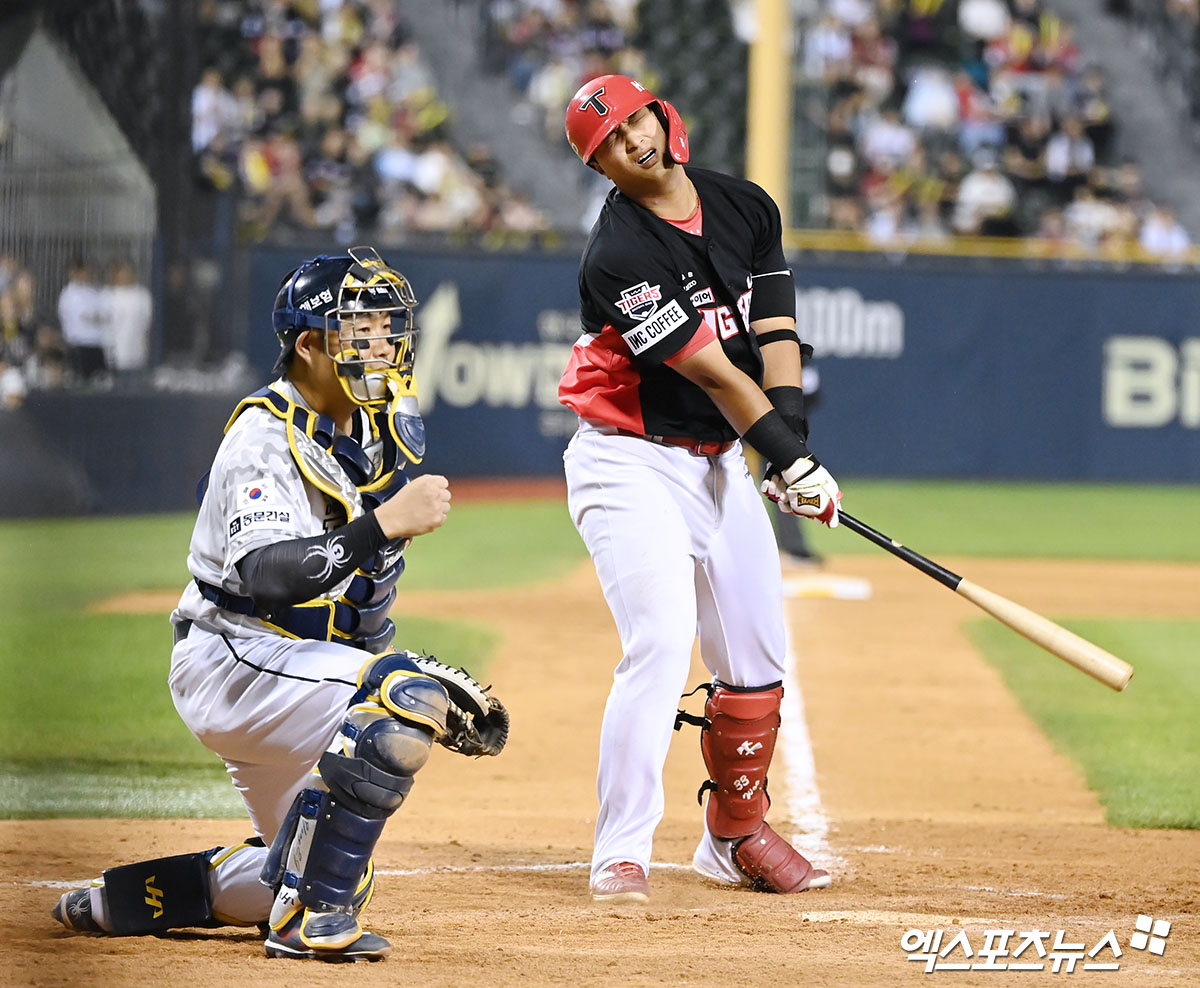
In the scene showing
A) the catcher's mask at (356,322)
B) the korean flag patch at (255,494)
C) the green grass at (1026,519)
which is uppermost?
the catcher's mask at (356,322)

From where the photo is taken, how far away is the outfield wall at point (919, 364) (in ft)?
55.6

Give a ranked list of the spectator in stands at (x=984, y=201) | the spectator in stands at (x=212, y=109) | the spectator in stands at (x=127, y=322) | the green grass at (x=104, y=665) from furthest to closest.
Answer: the spectator in stands at (x=984, y=201), the spectator in stands at (x=212, y=109), the spectator in stands at (x=127, y=322), the green grass at (x=104, y=665)

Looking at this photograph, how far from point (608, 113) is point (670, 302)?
1.70 ft

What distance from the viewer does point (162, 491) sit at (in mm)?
11969

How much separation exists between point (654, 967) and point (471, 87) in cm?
1854

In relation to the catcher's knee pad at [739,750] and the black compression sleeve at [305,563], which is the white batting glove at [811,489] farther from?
the black compression sleeve at [305,563]

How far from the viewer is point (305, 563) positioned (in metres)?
3.36

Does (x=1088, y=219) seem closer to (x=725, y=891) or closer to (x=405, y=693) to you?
(x=725, y=891)

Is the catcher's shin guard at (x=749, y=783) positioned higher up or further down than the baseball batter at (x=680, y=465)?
further down

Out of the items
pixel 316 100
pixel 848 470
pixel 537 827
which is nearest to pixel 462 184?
pixel 316 100

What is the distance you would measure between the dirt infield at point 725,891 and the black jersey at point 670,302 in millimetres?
1344

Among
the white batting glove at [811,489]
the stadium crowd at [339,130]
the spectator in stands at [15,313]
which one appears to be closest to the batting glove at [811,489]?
the white batting glove at [811,489]

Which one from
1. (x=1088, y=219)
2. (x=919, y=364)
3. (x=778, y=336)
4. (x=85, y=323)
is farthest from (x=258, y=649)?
(x=1088, y=219)

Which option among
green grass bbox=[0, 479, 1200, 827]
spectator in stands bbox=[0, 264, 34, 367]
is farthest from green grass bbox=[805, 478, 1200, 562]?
spectator in stands bbox=[0, 264, 34, 367]
